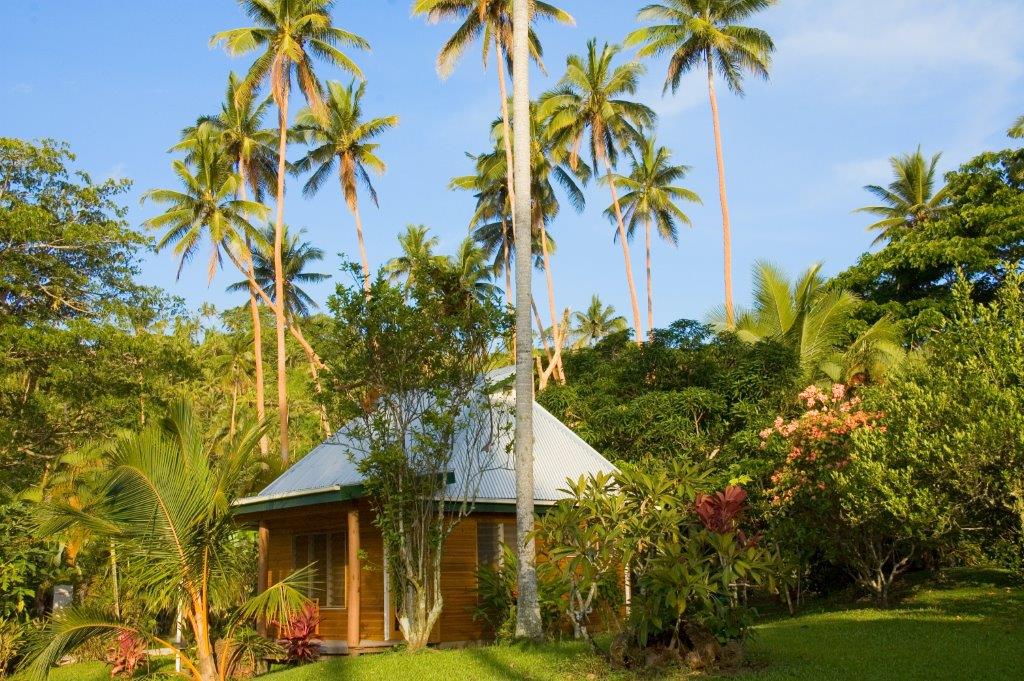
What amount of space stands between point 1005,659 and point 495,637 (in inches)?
322

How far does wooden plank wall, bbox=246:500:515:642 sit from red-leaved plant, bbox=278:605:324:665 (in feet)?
2.78

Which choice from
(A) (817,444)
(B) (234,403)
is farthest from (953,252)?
(B) (234,403)

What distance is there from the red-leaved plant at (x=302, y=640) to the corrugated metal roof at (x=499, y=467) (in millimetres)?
2194

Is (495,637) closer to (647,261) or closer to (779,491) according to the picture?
(779,491)

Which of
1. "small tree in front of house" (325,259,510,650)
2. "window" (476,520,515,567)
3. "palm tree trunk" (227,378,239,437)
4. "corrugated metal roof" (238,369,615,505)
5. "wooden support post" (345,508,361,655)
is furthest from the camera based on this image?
"palm tree trunk" (227,378,239,437)

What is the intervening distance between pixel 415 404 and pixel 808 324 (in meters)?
13.6

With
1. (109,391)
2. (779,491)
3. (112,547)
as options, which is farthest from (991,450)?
(109,391)

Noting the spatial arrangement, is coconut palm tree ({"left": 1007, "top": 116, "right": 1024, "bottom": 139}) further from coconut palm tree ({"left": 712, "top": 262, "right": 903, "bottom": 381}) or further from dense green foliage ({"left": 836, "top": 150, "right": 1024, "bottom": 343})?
coconut palm tree ({"left": 712, "top": 262, "right": 903, "bottom": 381})

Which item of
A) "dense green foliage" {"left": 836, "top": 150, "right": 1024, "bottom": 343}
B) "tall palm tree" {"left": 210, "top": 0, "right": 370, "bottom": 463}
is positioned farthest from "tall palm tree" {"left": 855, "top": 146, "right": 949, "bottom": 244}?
"tall palm tree" {"left": 210, "top": 0, "right": 370, "bottom": 463}

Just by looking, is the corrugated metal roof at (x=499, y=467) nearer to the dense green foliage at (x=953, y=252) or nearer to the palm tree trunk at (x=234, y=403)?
the dense green foliage at (x=953, y=252)

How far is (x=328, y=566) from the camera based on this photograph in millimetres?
17750

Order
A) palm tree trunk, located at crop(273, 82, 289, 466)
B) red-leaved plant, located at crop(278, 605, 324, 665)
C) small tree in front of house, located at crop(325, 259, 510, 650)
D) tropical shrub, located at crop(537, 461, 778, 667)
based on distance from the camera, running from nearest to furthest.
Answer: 1. tropical shrub, located at crop(537, 461, 778, 667)
2. small tree in front of house, located at crop(325, 259, 510, 650)
3. red-leaved plant, located at crop(278, 605, 324, 665)
4. palm tree trunk, located at crop(273, 82, 289, 466)

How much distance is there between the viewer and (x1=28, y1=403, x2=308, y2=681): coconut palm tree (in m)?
11.8

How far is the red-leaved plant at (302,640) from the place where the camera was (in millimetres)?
15758
